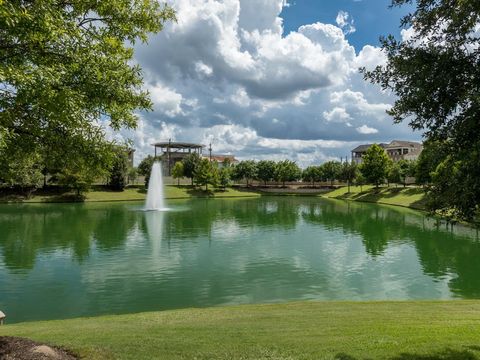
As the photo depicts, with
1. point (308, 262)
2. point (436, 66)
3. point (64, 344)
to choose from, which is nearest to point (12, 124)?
point (64, 344)

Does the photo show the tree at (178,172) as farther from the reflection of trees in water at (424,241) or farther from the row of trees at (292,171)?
the reflection of trees in water at (424,241)

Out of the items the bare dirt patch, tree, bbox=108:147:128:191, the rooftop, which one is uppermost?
the rooftop

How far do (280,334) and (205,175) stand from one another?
88086 millimetres

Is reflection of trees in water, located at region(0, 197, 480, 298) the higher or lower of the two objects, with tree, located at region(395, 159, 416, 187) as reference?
lower

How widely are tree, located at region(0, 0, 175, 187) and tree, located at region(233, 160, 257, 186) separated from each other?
11397cm

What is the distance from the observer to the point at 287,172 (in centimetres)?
12294

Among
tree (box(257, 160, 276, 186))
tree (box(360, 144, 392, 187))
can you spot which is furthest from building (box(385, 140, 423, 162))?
tree (box(360, 144, 392, 187))

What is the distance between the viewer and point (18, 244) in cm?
3045

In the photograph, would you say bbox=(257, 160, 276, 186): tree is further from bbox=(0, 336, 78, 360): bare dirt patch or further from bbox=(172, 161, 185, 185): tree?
bbox=(0, 336, 78, 360): bare dirt patch

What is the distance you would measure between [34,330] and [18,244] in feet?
72.3

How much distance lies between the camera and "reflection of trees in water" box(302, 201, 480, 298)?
73.8 feet

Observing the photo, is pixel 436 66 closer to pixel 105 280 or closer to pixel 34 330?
pixel 34 330

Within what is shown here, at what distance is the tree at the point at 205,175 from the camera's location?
9775 centimetres

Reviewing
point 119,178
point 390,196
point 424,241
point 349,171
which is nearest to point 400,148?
point 349,171
